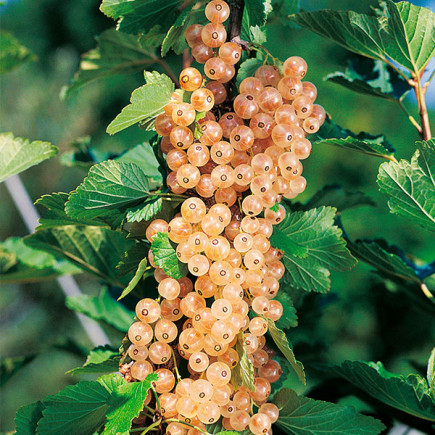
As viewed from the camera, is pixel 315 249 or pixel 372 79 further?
pixel 372 79

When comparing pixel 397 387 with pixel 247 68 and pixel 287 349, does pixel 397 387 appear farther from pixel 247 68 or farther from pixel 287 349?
pixel 247 68

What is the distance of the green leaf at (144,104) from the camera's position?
0.31 meters

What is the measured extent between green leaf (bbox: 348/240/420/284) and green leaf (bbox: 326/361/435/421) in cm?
9

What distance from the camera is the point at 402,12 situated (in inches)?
14.9

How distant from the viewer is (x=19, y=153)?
1.50 ft

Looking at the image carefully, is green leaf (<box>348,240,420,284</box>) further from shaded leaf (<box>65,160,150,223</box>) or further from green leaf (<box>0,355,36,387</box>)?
green leaf (<box>0,355,36,387</box>)

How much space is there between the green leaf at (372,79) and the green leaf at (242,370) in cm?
29

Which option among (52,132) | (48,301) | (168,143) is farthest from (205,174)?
(48,301)

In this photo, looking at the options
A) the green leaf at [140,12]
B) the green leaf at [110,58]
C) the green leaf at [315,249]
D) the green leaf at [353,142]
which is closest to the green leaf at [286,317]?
the green leaf at [315,249]

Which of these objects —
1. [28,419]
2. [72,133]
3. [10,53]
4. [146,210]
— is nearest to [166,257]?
[146,210]

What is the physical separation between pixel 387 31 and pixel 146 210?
247mm

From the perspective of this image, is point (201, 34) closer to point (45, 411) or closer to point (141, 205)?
point (141, 205)

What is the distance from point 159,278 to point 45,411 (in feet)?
0.35


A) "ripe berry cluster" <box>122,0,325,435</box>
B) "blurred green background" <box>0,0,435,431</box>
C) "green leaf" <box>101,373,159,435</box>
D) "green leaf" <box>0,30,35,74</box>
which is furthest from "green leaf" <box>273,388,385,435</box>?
"green leaf" <box>0,30,35,74</box>
